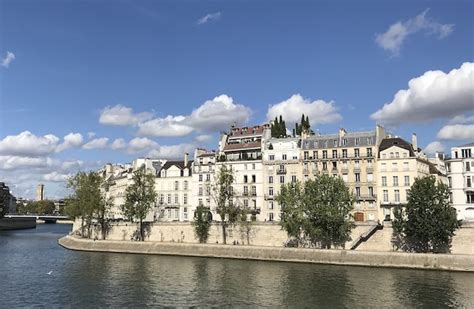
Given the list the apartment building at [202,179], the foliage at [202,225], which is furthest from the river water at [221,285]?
the apartment building at [202,179]

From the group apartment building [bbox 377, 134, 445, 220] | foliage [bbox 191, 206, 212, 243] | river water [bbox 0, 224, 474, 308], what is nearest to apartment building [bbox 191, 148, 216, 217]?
A: foliage [bbox 191, 206, 212, 243]

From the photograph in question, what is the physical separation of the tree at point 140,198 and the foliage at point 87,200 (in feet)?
29.4

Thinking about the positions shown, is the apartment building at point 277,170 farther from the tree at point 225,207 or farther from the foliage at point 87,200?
the foliage at point 87,200

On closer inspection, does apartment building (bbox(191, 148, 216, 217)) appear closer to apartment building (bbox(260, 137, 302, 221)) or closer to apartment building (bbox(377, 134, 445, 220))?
apartment building (bbox(260, 137, 302, 221))

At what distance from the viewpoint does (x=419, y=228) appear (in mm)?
67125

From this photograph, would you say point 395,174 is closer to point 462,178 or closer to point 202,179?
point 462,178

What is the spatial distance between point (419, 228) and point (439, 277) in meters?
10.7

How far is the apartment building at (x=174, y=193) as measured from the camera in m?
108

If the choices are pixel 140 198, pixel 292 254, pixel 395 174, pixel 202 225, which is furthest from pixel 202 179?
pixel 395 174

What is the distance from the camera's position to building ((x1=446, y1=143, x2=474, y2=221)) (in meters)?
84.7

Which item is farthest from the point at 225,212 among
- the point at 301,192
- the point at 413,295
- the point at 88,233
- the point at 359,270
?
the point at 413,295

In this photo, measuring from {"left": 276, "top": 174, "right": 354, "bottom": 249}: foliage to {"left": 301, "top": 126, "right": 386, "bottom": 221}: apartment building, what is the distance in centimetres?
1392

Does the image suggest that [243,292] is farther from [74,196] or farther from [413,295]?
[74,196]

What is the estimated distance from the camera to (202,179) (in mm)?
105938
